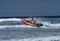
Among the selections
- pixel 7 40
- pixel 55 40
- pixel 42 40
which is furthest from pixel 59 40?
pixel 7 40

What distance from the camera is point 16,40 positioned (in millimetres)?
7426

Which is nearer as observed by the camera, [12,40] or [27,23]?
[12,40]

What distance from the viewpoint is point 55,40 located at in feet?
23.9

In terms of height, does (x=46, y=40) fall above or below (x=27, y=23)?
Answer: above

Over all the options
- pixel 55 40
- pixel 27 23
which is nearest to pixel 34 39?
pixel 55 40

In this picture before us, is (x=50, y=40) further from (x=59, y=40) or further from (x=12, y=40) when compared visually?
(x=12, y=40)

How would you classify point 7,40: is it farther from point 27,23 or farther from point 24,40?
point 27,23

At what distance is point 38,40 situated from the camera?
7363 mm

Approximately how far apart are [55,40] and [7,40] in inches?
→ 68.3

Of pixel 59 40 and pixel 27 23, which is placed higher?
pixel 59 40

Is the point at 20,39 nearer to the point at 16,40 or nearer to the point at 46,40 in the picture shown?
the point at 16,40

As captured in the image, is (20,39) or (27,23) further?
(27,23)

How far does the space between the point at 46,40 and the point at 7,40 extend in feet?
4.65

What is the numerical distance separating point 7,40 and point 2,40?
0.18m
